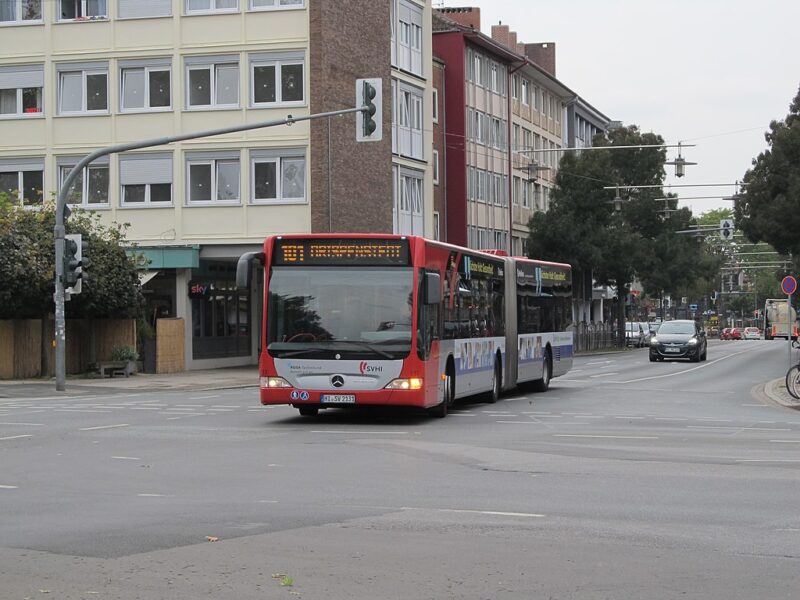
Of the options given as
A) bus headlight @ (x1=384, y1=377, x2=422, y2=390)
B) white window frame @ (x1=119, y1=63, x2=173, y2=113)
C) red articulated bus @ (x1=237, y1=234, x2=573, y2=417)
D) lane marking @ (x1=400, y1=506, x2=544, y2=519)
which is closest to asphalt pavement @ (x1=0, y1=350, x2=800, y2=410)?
red articulated bus @ (x1=237, y1=234, x2=573, y2=417)

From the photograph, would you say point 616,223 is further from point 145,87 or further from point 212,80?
point 145,87

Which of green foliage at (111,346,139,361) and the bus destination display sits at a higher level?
the bus destination display

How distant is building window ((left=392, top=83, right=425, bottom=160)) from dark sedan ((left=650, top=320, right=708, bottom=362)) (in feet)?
41.2

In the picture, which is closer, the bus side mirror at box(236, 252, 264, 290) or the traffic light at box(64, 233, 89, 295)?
the bus side mirror at box(236, 252, 264, 290)

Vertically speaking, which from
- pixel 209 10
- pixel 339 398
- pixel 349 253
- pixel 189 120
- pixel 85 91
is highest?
pixel 209 10

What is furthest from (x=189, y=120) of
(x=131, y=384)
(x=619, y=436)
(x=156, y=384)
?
(x=619, y=436)

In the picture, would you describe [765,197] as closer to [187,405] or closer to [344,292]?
[187,405]

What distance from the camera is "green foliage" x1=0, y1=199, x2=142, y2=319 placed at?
3769 cm

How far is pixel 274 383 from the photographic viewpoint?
70.5 ft

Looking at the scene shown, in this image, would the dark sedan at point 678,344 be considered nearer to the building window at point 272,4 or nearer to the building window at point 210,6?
the building window at point 272,4

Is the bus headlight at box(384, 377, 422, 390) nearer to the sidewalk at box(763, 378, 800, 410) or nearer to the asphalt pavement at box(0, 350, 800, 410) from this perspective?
the sidewalk at box(763, 378, 800, 410)

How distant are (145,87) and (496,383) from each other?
25665 mm

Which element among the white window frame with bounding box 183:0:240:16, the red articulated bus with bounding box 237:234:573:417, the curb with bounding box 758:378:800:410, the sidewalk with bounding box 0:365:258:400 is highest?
the white window frame with bounding box 183:0:240:16

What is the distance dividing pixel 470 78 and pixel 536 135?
50.9 ft
